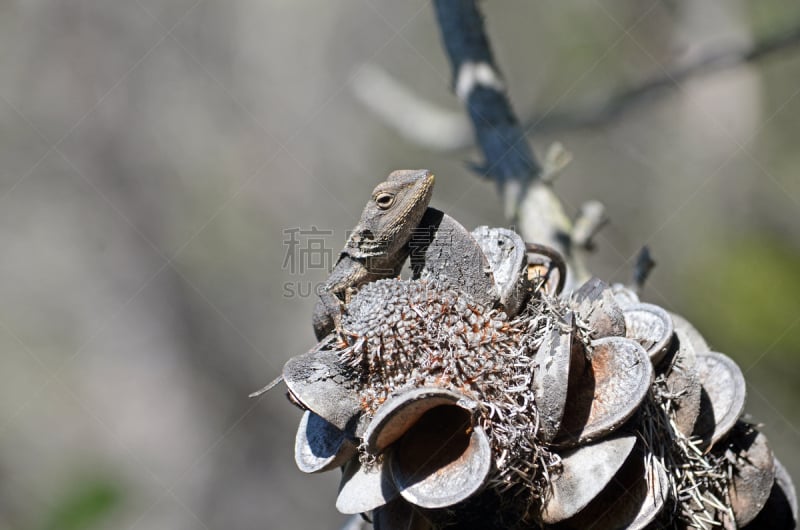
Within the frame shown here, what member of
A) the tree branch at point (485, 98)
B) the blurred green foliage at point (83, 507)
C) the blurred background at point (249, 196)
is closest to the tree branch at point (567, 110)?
the blurred background at point (249, 196)

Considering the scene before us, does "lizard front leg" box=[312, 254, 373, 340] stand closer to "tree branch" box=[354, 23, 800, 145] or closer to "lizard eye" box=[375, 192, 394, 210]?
"lizard eye" box=[375, 192, 394, 210]

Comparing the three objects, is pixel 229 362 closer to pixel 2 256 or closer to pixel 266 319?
pixel 266 319

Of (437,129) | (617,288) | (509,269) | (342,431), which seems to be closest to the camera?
(342,431)

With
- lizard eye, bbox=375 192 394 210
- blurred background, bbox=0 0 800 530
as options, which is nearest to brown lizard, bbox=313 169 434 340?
lizard eye, bbox=375 192 394 210

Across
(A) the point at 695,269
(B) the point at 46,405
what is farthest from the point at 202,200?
(A) the point at 695,269

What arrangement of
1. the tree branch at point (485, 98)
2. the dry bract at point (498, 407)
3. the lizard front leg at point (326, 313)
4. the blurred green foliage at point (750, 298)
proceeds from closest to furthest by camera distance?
the dry bract at point (498, 407) < the lizard front leg at point (326, 313) < the tree branch at point (485, 98) < the blurred green foliage at point (750, 298)

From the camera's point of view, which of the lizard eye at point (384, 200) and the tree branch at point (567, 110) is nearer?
the lizard eye at point (384, 200)

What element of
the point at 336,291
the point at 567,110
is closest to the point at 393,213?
the point at 336,291

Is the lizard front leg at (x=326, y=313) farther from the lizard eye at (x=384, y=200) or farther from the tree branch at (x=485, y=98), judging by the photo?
the tree branch at (x=485, y=98)

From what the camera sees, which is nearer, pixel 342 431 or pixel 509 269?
pixel 342 431
